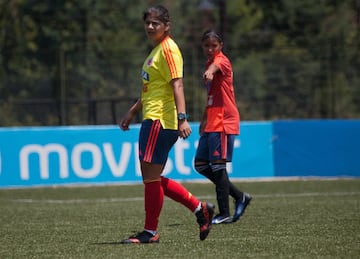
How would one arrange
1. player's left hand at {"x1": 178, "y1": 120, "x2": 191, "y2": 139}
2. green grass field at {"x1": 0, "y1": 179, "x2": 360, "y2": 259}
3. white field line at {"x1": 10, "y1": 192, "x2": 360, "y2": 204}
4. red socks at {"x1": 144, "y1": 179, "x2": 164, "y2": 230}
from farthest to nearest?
white field line at {"x1": 10, "y1": 192, "x2": 360, "y2": 204} → red socks at {"x1": 144, "y1": 179, "x2": 164, "y2": 230} → player's left hand at {"x1": 178, "y1": 120, "x2": 191, "y2": 139} → green grass field at {"x1": 0, "y1": 179, "x2": 360, "y2": 259}

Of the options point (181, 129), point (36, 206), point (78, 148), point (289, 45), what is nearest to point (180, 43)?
point (289, 45)

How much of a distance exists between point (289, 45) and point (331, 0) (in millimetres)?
9805

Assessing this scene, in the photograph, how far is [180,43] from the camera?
84.7 ft

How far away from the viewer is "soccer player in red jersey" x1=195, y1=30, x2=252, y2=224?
31.1 ft

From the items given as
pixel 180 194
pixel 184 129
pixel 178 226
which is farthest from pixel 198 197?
pixel 184 129

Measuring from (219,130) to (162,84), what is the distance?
7.37ft

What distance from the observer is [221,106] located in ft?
31.5

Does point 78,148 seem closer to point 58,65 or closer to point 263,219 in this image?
point 58,65

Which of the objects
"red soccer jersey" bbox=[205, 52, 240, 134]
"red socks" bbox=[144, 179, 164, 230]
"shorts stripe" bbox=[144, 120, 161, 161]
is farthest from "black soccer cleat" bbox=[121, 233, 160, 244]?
"red soccer jersey" bbox=[205, 52, 240, 134]

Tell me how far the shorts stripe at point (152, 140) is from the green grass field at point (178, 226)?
745mm

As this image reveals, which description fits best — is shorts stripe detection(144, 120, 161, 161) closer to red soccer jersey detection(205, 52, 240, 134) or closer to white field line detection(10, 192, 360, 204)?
red soccer jersey detection(205, 52, 240, 134)

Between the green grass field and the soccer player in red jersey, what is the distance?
309 millimetres

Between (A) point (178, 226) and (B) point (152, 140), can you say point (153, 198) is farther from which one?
(A) point (178, 226)

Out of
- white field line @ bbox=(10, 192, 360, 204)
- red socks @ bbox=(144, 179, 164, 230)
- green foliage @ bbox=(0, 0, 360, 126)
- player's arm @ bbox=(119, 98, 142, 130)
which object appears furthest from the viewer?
green foliage @ bbox=(0, 0, 360, 126)
